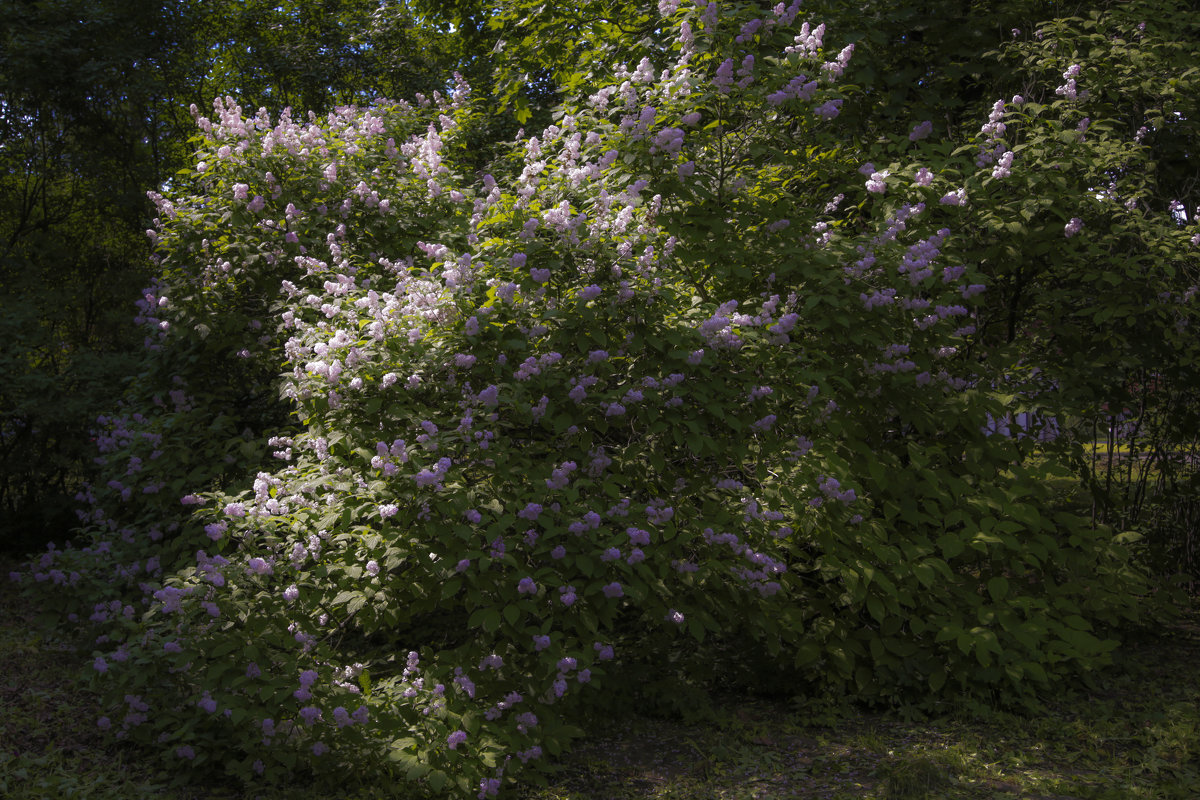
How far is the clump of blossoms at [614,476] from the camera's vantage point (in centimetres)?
394

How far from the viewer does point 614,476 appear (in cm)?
418

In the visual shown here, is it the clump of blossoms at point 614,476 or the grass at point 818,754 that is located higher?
the clump of blossoms at point 614,476

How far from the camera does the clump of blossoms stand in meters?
3.94

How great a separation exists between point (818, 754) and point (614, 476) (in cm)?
164

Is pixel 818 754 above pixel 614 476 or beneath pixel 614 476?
beneath

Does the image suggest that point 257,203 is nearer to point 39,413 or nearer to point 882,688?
point 39,413

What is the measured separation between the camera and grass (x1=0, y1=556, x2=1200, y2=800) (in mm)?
3916

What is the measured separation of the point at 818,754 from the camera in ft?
14.4

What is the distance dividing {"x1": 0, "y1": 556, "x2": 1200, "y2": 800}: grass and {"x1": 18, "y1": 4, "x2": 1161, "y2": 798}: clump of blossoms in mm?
211

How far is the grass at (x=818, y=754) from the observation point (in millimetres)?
3916

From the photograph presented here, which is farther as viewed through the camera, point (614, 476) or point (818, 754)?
point (818, 754)

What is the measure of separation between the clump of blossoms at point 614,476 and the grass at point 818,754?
211mm

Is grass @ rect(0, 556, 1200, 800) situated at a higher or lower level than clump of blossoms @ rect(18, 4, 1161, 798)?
lower

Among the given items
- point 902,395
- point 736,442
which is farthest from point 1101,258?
point 736,442
